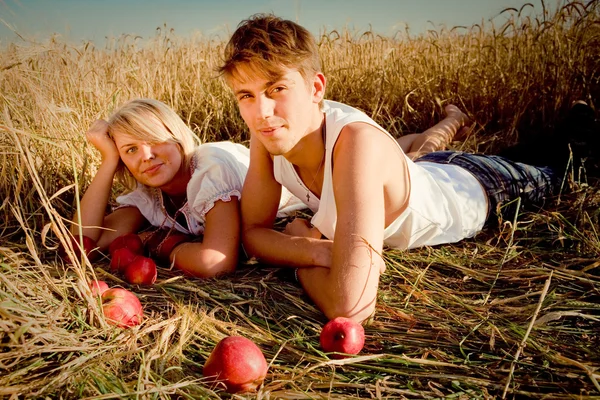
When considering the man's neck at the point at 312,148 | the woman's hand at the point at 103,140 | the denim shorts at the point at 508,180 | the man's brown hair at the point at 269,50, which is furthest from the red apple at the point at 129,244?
the denim shorts at the point at 508,180

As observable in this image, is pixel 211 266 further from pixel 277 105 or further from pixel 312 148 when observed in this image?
pixel 277 105

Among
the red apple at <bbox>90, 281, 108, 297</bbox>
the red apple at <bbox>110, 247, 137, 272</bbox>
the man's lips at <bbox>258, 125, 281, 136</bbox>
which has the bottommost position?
the red apple at <bbox>110, 247, 137, 272</bbox>

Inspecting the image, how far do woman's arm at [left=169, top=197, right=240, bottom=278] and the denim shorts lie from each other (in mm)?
1512

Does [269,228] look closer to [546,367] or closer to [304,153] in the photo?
[304,153]

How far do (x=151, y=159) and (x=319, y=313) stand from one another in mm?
1345

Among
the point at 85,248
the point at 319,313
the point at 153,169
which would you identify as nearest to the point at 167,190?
the point at 153,169

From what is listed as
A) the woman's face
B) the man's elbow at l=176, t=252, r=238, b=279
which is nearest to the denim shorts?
the man's elbow at l=176, t=252, r=238, b=279

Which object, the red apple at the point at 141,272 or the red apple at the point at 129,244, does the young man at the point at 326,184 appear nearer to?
the red apple at the point at 141,272

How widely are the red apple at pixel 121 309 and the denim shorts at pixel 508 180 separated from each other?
6.82 feet

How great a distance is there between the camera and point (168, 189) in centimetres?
266

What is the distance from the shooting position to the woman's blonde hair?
8.14 ft

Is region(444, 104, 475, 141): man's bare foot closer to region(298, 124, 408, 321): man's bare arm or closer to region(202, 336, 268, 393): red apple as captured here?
region(298, 124, 408, 321): man's bare arm

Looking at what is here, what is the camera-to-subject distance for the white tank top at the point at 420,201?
197 centimetres

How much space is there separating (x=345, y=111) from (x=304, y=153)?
28 centimetres
